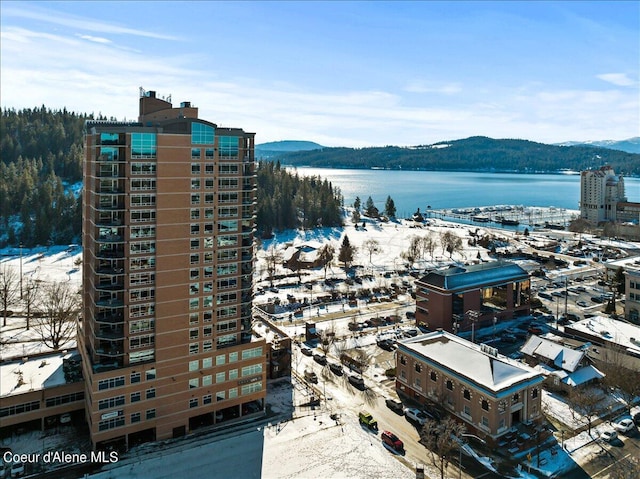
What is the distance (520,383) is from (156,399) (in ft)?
74.3

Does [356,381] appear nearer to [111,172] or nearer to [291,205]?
[111,172]

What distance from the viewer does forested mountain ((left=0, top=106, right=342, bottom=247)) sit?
91500mm

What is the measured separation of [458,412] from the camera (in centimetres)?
3033

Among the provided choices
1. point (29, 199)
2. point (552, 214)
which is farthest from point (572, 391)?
point (552, 214)

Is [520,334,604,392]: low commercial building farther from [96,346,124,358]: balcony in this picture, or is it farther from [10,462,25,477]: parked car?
[10,462,25,477]: parked car

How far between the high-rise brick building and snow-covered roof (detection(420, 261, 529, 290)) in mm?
23577

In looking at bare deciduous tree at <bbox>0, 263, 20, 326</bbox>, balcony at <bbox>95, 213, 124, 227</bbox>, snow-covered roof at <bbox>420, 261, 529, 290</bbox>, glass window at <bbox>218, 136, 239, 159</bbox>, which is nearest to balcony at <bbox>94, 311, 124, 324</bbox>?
balcony at <bbox>95, 213, 124, 227</bbox>

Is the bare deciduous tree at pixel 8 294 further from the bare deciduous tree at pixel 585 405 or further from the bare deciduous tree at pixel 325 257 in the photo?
the bare deciduous tree at pixel 585 405

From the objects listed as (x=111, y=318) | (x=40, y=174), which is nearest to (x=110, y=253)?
(x=111, y=318)

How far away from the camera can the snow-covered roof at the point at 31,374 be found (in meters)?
29.6

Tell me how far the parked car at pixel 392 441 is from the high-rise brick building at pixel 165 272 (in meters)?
9.41

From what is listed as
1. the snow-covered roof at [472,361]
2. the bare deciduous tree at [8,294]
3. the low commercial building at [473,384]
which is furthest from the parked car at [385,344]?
the bare deciduous tree at [8,294]

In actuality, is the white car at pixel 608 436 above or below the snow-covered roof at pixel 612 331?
below

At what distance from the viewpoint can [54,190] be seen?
104m
